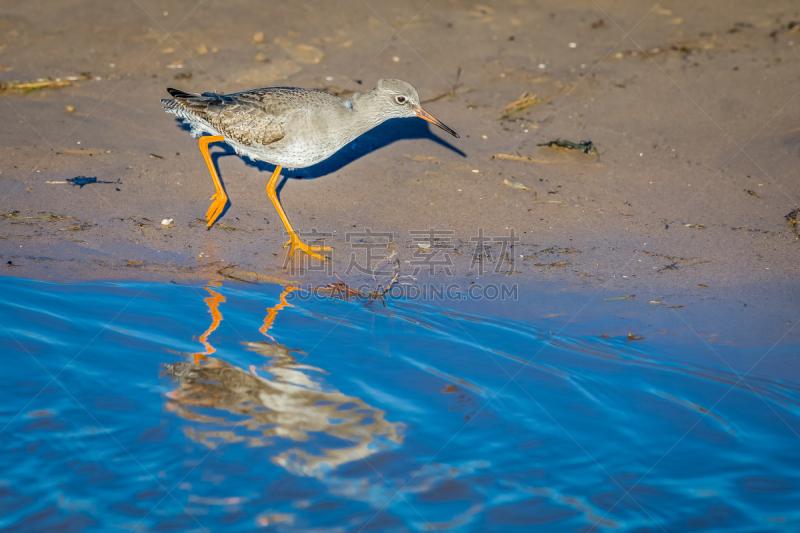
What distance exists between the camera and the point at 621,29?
1052 centimetres

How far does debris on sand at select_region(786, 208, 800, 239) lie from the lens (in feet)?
21.2

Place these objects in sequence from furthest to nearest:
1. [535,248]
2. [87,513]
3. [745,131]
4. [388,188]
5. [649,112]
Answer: [649,112]
[745,131]
[388,188]
[535,248]
[87,513]

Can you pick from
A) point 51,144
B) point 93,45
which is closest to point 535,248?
point 51,144

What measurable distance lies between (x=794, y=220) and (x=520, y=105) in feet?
11.7

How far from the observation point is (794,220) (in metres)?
6.58

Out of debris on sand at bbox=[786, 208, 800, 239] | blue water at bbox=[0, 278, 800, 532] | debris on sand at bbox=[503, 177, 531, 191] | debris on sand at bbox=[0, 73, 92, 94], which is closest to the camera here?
blue water at bbox=[0, 278, 800, 532]

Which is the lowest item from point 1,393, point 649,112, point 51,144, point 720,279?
point 1,393

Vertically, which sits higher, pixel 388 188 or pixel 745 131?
pixel 745 131

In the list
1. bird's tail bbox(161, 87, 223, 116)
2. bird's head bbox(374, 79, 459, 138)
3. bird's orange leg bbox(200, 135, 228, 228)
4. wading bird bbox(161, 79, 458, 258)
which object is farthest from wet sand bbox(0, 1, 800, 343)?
bird's head bbox(374, 79, 459, 138)

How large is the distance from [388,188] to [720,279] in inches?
136

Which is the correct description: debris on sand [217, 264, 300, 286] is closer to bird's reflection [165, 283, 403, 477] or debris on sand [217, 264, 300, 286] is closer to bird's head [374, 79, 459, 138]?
bird's reflection [165, 283, 403, 477]

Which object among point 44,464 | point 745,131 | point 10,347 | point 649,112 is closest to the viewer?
point 44,464

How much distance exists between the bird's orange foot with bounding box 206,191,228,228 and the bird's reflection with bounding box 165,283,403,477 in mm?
2070

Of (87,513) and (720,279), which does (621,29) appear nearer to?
(720,279)
